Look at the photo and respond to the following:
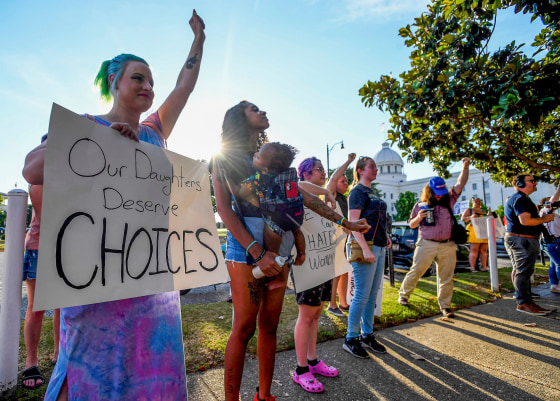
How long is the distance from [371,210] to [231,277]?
6.53 feet

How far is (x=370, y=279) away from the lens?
10.7 feet

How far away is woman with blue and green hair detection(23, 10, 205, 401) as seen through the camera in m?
1.16

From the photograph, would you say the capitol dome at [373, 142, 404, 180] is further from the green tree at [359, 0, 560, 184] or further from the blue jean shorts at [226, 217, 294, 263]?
the blue jean shorts at [226, 217, 294, 263]

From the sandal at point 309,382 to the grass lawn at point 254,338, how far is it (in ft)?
2.36

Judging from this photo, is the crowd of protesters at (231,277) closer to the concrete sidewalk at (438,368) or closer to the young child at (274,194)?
the young child at (274,194)

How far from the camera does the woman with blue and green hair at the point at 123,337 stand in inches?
45.8

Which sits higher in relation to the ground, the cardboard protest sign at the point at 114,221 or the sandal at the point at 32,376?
the cardboard protest sign at the point at 114,221

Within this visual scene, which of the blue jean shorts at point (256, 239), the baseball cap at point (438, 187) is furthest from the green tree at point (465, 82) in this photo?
the blue jean shorts at point (256, 239)

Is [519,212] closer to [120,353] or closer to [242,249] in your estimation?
[242,249]

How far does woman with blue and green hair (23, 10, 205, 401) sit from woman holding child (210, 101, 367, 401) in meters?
0.43

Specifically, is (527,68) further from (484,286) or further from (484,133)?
(484,286)

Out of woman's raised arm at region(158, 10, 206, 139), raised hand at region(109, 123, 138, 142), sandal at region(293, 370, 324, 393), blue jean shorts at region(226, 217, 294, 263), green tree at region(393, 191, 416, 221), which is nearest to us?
raised hand at region(109, 123, 138, 142)

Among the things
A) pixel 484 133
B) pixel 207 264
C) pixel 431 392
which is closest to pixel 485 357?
pixel 431 392

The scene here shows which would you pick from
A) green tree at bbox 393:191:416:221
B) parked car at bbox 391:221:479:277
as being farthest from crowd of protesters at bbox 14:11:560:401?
green tree at bbox 393:191:416:221
